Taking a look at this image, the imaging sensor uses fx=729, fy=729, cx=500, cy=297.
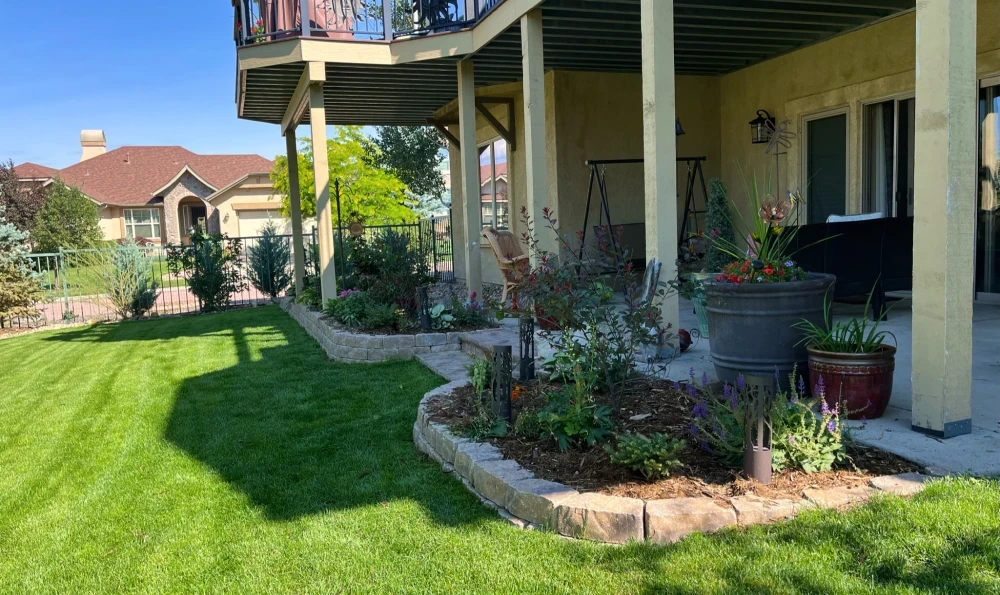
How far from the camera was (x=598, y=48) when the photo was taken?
27.0ft

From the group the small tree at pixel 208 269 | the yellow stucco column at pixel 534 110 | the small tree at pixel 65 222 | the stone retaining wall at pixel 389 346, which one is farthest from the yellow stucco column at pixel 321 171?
the small tree at pixel 65 222

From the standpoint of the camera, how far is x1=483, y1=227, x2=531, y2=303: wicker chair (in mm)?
7738

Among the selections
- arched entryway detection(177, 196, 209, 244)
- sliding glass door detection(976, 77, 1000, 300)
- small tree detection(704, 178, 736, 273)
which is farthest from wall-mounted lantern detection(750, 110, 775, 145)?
arched entryway detection(177, 196, 209, 244)

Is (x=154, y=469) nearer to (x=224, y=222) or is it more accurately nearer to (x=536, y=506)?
(x=536, y=506)

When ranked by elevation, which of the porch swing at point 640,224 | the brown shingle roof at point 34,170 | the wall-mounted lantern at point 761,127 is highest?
the brown shingle roof at point 34,170

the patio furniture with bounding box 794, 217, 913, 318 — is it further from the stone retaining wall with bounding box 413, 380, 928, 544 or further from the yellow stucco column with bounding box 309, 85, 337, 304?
the yellow stucco column with bounding box 309, 85, 337, 304

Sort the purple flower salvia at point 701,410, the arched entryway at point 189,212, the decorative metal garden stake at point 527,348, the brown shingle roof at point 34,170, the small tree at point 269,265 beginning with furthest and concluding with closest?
1. the brown shingle roof at point 34,170
2. the arched entryway at point 189,212
3. the small tree at point 269,265
4. the decorative metal garden stake at point 527,348
5. the purple flower salvia at point 701,410

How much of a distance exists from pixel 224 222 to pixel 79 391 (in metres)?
29.7

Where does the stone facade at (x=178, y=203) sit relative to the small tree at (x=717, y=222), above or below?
above

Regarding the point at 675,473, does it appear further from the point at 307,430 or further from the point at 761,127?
the point at 761,127

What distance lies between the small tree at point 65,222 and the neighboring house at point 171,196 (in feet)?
18.0

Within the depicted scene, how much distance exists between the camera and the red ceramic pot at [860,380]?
334cm

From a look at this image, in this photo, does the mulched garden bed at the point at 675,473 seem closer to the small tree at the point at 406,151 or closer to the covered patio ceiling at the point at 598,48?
the covered patio ceiling at the point at 598,48

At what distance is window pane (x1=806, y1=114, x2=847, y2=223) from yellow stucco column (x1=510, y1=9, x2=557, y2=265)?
356 cm
